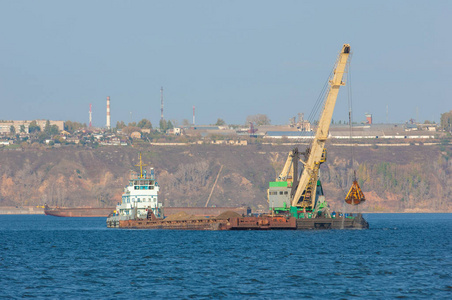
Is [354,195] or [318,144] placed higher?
[318,144]

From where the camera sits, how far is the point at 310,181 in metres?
116

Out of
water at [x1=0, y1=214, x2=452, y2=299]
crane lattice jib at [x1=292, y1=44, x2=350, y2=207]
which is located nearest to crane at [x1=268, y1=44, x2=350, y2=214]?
crane lattice jib at [x1=292, y1=44, x2=350, y2=207]

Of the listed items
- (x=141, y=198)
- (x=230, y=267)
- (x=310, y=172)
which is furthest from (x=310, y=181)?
(x=230, y=267)

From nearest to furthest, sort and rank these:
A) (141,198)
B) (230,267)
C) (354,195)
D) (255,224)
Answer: (230,267), (255,224), (354,195), (141,198)

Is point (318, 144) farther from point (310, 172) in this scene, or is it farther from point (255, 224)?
point (255, 224)

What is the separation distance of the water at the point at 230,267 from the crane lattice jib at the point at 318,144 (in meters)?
14.2

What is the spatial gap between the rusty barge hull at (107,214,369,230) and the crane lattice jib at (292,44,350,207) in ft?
14.4

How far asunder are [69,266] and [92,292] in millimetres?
16164

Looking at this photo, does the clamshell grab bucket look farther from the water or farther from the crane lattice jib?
the water

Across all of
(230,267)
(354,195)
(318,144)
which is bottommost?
(230,267)

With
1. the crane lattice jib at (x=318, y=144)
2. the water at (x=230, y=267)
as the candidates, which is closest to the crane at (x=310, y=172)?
the crane lattice jib at (x=318, y=144)

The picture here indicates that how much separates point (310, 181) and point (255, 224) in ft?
32.9

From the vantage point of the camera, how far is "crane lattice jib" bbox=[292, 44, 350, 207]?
112562 millimetres

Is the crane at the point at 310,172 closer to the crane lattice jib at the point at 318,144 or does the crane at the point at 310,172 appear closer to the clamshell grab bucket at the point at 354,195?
the crane lattice jib at the point at 318,144
